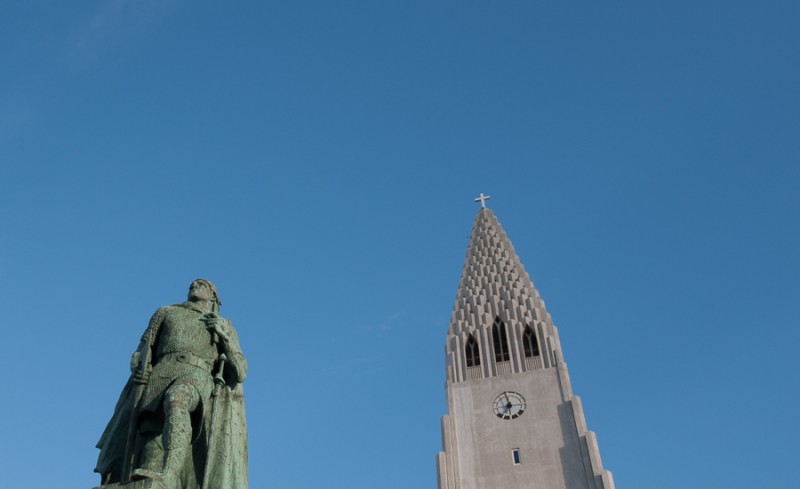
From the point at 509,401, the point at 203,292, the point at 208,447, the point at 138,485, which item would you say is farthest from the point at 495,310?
the point at 138,485

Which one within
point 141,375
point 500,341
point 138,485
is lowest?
point 138,485

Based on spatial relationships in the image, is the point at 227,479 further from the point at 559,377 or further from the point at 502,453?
the point at 559,377

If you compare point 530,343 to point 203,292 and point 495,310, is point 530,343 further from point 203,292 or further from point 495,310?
point 203,292

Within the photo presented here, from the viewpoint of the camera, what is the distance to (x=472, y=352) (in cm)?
5884

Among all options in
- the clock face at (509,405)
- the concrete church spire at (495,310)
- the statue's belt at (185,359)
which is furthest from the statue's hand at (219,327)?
the concrete church spire at (495,310)

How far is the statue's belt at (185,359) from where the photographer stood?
873 cm

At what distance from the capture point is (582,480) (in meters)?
49.0

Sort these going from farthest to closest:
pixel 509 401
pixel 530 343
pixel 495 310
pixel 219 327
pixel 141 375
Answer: pixel 495 310 → pixel 530 343 → pixel 509 401 → pixel 219 327 → pixel 141 375

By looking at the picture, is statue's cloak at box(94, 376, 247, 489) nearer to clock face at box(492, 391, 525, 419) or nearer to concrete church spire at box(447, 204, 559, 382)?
clock face at box(492, 391, 525, 419)

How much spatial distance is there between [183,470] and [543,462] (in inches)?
1769

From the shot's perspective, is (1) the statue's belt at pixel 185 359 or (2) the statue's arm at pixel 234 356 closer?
(1) the statue's belt at pixel 185 359

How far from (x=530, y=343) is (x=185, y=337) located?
5111cm

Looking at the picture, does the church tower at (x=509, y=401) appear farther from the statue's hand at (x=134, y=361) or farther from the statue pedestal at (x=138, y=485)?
the statue pedestal at (x=138, y=485)

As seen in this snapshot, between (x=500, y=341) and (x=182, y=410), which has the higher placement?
(x=500, y=341)
